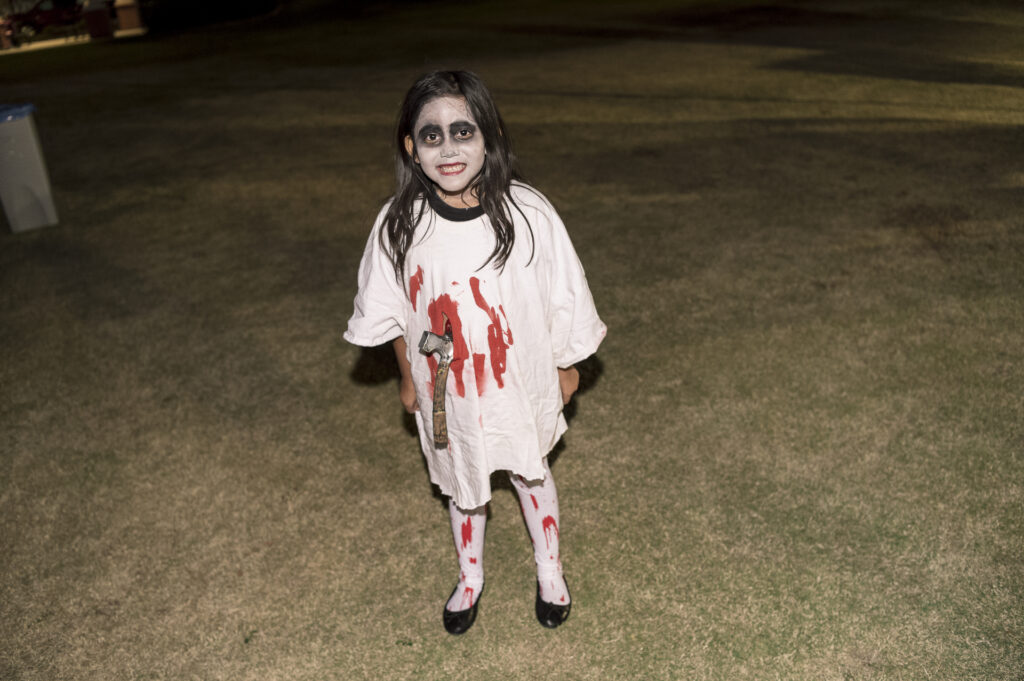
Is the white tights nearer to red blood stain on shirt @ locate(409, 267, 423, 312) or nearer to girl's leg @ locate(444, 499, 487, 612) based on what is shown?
girl's leg @ locate(444, 499, 487, 612)

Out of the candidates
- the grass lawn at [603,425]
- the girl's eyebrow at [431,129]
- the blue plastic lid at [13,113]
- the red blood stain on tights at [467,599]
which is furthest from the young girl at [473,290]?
the blue plastic lid at [13,113]

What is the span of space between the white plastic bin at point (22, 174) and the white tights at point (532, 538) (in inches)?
179

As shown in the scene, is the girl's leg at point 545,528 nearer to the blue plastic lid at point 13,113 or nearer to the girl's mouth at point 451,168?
the girl's mouth at point 451,168

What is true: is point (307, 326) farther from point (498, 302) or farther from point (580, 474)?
point (498, 302)

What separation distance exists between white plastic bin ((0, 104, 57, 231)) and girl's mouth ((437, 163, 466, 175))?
4557mm

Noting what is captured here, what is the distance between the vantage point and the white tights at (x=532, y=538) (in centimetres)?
224

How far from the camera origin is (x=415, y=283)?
6.28ft

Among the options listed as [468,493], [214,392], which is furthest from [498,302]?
[214,392]

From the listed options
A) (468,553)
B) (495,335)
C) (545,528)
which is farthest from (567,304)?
(468,553)

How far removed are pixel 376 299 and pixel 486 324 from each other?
1.01 feet

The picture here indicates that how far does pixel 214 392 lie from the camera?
354 cm

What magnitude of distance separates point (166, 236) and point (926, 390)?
4.55 m

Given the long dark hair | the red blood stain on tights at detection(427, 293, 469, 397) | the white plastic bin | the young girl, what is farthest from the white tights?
the white plastic bin

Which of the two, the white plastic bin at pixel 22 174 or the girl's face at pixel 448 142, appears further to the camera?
the white plastic bin at pixel 22 174
